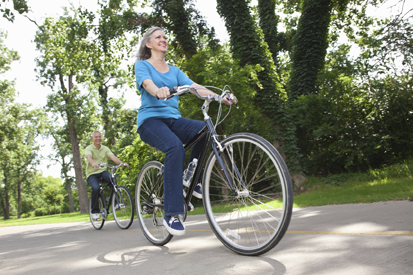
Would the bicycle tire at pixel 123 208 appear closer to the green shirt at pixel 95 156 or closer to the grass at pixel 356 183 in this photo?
the green shirt at pixel 95 156

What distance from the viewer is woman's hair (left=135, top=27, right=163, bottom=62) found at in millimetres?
3870

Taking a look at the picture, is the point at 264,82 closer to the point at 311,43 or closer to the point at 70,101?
the point at 311,43

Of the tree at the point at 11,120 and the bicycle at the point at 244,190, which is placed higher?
the tree at the point at 11,120

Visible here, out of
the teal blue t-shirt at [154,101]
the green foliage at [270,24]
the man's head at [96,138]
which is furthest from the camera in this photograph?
the green foliage at [270,24]

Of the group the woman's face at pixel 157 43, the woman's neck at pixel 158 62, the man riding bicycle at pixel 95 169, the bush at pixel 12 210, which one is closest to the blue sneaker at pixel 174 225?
the woman's neck at pixel 158 62

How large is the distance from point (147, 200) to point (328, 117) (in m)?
9.98

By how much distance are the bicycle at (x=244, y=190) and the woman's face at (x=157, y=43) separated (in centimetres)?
84

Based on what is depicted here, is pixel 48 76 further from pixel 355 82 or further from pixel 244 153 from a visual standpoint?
pixel 244 153

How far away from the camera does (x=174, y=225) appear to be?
3141mm

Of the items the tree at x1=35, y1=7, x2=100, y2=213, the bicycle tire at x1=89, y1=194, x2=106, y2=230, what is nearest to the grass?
the bicycle tire at x1=89, y1=194, x2=106, y2=230

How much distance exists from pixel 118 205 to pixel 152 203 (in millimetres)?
2841

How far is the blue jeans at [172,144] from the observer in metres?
3.17

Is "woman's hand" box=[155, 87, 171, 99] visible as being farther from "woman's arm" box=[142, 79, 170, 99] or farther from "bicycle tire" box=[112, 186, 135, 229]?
"bicycle tire" box=[112, 186, 135, 229]

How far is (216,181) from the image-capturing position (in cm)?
314
